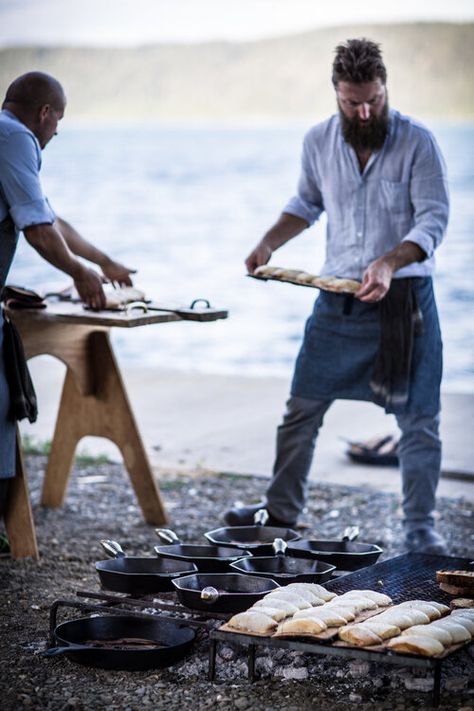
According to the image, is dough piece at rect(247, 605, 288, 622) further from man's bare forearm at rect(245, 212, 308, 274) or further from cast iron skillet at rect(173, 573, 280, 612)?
man's bare forearm at rect(245, 212, 308, 274)

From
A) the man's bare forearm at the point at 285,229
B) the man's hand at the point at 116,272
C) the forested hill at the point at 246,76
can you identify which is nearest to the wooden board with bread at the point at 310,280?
the man's bare forearm at the point at 285,229

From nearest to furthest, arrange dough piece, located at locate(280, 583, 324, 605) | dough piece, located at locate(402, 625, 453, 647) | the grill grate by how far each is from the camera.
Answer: dough piece, located at locate(402, 625, 453, 647) < dough piece, located at locate(280, 583, 324, 605) < the grill grate

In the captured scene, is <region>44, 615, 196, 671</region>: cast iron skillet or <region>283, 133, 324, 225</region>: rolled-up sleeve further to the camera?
<region>283, 133, 324, 225</region>: rolled-up sleeve

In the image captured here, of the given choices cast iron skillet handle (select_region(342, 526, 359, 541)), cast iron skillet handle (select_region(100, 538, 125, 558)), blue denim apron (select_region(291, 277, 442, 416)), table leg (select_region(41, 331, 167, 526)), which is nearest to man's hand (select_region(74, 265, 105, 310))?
table leg (select_region(41, 331, 167, 526))

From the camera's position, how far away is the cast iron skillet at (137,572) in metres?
3.63

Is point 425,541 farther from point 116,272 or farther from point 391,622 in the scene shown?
point 116,272

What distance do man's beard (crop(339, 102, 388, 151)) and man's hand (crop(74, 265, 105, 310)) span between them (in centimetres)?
121

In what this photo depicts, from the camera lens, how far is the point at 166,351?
17719mm

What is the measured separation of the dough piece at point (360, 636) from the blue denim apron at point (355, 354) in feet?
5.90

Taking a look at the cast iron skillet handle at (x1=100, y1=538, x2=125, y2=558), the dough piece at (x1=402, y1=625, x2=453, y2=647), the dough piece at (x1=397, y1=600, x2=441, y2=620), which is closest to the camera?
the dough piece at (x1=402, y1=625, x2=453, y2=647)

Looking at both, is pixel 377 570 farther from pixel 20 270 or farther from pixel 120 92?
pixel 120 92

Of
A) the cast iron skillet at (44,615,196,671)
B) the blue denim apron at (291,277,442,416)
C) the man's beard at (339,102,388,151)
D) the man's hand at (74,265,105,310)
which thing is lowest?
the cast iron skillet at (44,615,196,671)

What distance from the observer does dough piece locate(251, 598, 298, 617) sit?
125 inches

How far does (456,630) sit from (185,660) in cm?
84
